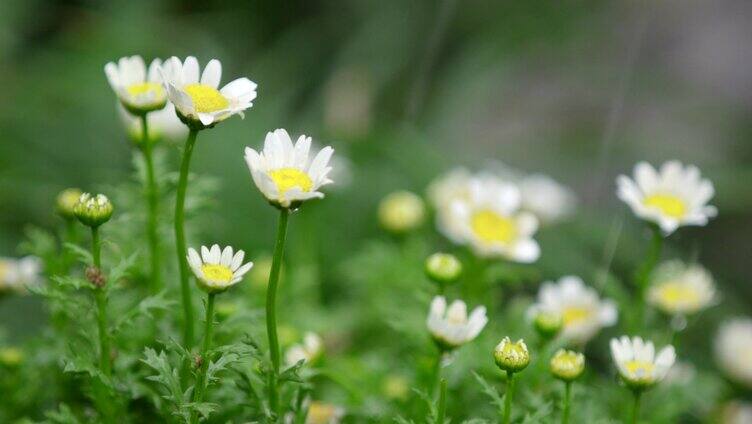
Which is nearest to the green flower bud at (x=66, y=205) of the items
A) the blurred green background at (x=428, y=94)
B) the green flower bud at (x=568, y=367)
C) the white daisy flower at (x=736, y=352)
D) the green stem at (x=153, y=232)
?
the green stem at (x=153, y=232)

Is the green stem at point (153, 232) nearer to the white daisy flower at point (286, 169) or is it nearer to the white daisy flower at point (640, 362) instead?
the white daisy flower at point (286, 169)

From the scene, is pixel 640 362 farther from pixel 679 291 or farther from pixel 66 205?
pixel 66 205

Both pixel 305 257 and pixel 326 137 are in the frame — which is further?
pixel 326 137

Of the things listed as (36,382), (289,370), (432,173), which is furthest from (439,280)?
(432,173)

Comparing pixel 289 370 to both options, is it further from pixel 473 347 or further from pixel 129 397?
pixel 473 347

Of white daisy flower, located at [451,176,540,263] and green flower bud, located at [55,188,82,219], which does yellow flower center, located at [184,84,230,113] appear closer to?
green flower bud, located at [55,188,82,219]

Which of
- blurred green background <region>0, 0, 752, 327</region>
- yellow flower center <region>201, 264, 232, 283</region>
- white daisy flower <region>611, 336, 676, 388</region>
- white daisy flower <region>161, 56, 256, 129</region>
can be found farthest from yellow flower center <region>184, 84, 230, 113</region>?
blurred green background <region>0, 0, 752, 327</region>

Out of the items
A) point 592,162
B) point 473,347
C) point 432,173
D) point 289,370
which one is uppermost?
point 289,370
